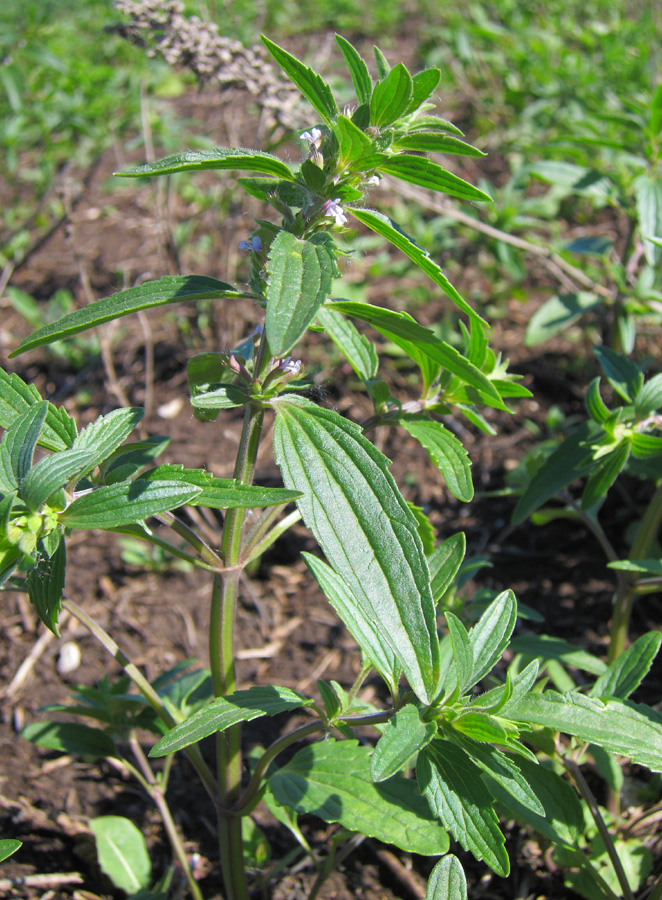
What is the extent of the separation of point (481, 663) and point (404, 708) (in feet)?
0.77

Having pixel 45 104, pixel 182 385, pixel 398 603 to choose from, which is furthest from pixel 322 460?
pixel 45 104

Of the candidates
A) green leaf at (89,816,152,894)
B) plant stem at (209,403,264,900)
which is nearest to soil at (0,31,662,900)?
green leaf at (89,816,152,894)

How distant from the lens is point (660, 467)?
1954 millimetres

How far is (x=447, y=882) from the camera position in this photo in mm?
1334

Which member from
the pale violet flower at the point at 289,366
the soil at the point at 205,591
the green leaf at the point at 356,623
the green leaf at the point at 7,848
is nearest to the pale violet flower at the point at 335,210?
the pale violet flower at the point at 289,366

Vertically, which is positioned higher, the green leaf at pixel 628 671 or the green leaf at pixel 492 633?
the green leaf at pixel 492 633

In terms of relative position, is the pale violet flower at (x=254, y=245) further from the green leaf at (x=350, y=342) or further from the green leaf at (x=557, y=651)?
the green leaf at (x=557, y=651)

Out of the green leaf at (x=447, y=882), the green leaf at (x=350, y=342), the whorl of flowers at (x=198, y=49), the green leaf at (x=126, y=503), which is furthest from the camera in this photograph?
the whorl of flowers at (x=198, y=49)

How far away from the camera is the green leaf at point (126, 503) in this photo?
111cm

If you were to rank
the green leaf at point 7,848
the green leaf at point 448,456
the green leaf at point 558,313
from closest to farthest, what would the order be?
the green leaf at point 7,848 < the green leaf at point 448,456 < the green leaf at point 558,313

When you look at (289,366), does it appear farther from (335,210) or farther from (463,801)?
(463,801)

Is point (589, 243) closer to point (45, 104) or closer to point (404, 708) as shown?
point (404, 708)

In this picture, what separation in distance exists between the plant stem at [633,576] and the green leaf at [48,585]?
1499mm

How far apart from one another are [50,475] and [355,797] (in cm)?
97
